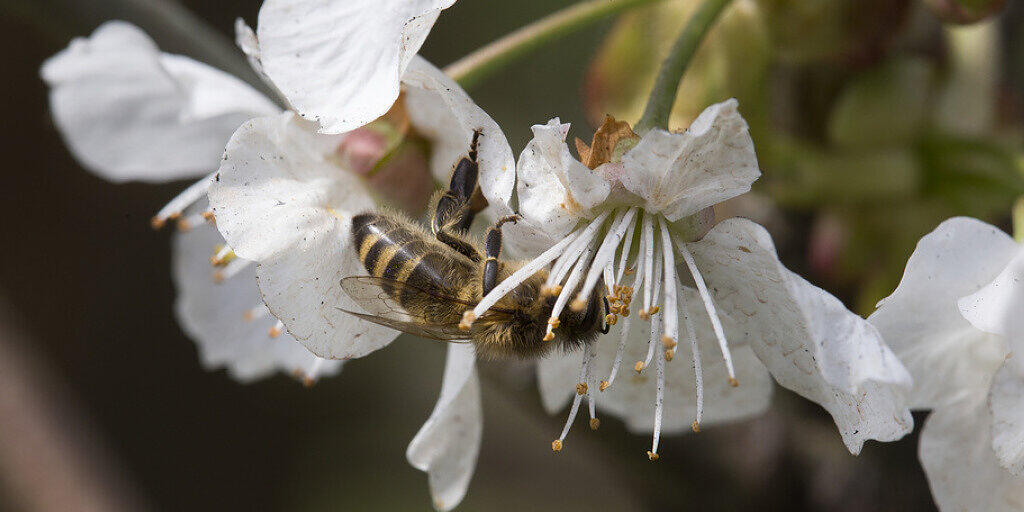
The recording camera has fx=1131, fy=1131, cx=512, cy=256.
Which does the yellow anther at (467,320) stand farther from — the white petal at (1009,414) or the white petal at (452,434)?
the white petal at (1009,414)

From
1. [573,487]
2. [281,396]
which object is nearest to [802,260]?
[573,487]

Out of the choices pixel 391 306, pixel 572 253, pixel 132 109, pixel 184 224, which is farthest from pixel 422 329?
pixel 132 109

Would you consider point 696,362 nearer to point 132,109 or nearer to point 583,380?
point 583,380

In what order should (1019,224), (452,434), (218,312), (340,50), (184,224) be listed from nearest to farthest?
(340,50)
(1019,224)
(452,434)
(184,224)
(218,312)

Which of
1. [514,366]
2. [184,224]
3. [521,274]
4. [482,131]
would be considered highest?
[482,131]

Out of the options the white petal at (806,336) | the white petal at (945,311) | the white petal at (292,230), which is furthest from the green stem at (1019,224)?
the white petal at (292,230)
